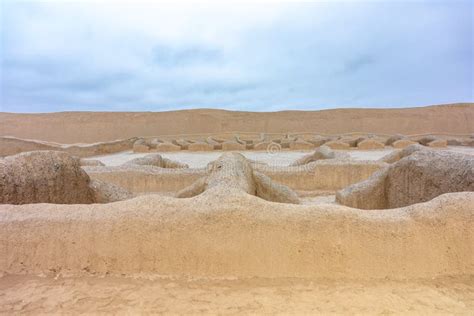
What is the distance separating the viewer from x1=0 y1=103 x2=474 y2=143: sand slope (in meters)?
24.0

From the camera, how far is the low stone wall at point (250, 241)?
2287 millimetres

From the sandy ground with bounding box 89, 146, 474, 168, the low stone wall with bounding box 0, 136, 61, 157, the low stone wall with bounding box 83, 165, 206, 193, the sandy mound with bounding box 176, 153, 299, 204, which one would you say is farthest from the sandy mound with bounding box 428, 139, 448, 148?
the low stone wall with bounding box 0, 136, 61, 157

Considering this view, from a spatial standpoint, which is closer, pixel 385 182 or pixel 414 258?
pixel 414 258

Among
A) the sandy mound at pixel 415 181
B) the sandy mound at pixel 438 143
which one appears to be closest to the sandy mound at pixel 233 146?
the sandy mound at pixel 438 143

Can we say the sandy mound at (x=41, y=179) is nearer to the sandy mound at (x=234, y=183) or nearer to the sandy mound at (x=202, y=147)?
the sandy mound at (x=234, y=183)

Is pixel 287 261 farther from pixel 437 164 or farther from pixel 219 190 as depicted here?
pixel 437 164

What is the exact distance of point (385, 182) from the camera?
14.6 ft

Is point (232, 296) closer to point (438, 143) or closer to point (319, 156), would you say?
point (319, 156)

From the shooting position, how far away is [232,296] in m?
2.07

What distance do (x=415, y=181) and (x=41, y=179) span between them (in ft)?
13.0

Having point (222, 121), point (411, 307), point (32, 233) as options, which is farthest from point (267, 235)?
point (222, 121)

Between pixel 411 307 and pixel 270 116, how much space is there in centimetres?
2385

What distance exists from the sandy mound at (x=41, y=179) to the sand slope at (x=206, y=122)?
824 inches

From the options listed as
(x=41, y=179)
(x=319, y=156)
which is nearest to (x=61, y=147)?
(x=319, y=156)
